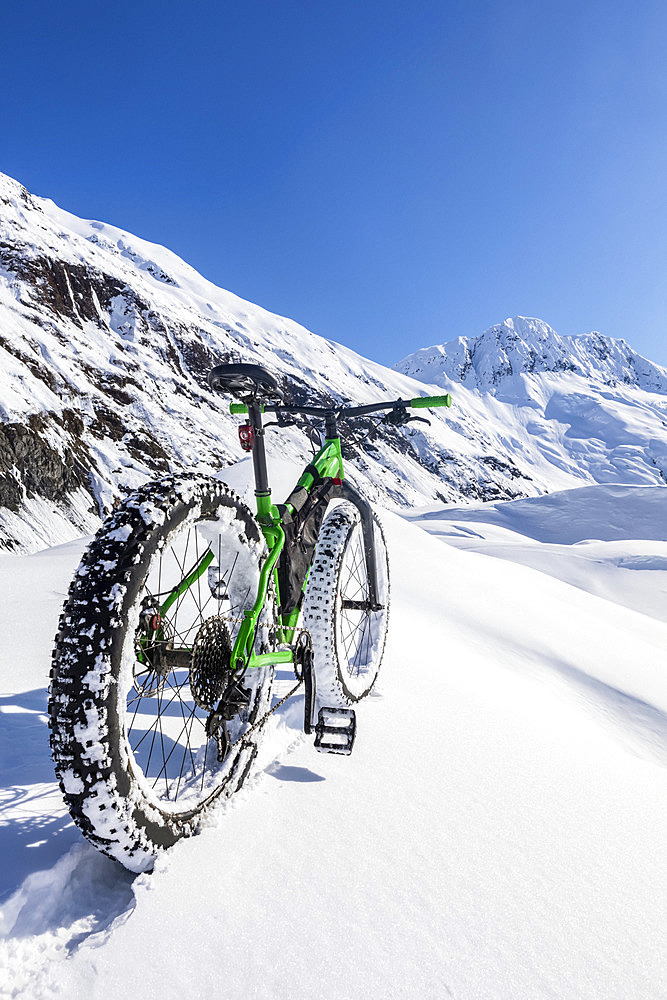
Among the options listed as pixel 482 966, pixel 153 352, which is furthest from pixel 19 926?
pixel 153 352

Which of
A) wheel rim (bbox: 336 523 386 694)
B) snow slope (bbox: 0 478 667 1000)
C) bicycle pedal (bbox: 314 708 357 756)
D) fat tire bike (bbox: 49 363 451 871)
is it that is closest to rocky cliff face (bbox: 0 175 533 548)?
fat tire bike (bbox: 49 363 451 871)

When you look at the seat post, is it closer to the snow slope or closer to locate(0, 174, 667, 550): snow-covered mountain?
locate(0, 174, 667, 550): snow-covered mountain

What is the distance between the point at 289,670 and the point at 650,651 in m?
4.24

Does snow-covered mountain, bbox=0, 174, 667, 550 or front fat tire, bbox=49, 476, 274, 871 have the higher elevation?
snow-covered mountain, bbox=0, 174, 667, 550

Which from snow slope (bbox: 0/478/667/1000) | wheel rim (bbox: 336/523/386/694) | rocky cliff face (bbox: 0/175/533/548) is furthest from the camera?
rocky cliff face (bbox: 0/175/533/548)

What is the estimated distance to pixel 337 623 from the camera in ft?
9.75

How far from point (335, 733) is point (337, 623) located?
2.36 ft

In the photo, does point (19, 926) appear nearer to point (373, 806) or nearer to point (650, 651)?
point (373, 806)

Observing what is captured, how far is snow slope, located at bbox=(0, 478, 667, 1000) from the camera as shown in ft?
4.01

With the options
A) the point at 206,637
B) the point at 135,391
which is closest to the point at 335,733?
the point at 206,637

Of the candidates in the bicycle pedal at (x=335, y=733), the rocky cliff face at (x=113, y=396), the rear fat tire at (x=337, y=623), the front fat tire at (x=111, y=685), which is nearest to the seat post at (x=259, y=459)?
the rocky cliff face at (x=113, y=396)

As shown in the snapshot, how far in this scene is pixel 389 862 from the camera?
5.37 ft

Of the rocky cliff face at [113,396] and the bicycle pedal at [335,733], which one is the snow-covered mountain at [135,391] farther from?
the bicycle pedal at [335,733]

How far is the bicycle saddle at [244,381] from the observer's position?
83.4 inches
